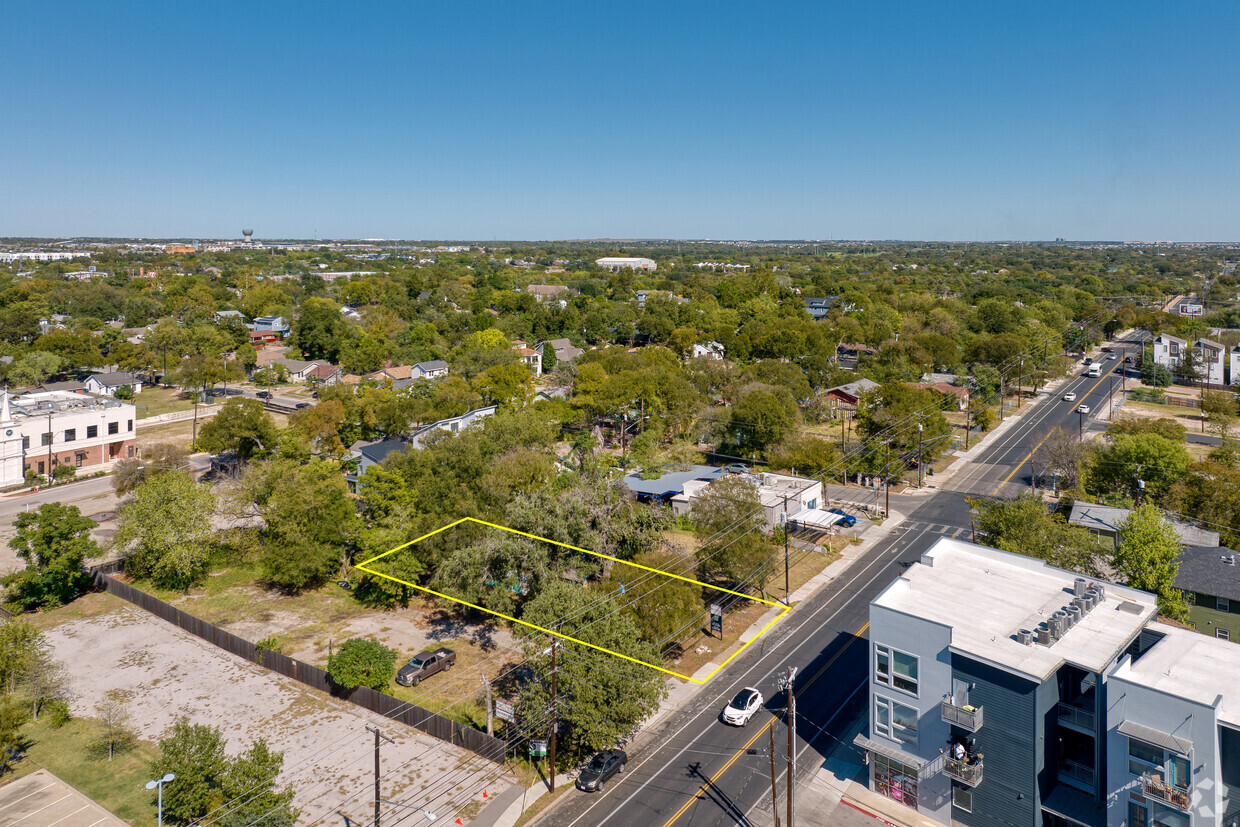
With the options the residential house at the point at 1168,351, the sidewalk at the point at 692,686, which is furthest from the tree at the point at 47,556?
the residential house at the point at 1168,351

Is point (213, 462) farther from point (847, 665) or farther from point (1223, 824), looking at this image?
point (1223, 824)

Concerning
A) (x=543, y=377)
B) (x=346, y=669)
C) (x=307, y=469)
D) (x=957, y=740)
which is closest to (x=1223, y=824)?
(x=957, y=740)

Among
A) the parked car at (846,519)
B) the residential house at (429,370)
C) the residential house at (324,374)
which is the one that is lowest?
the parked car at (846,519)

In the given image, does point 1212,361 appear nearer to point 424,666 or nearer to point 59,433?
point 424,666

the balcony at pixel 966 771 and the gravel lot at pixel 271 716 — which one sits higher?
the balcony at pixel 966 771

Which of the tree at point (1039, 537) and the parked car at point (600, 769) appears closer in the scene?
the parked car at point (600, 769)

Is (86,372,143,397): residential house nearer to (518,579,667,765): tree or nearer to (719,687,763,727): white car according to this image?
(518,579,667,765): tree

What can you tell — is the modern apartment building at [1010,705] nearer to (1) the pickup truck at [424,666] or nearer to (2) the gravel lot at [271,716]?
(2) the gravel lot at [271,716]

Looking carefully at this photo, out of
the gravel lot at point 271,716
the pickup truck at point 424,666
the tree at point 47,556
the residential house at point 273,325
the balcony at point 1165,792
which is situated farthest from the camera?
the residential house at point 273,325
